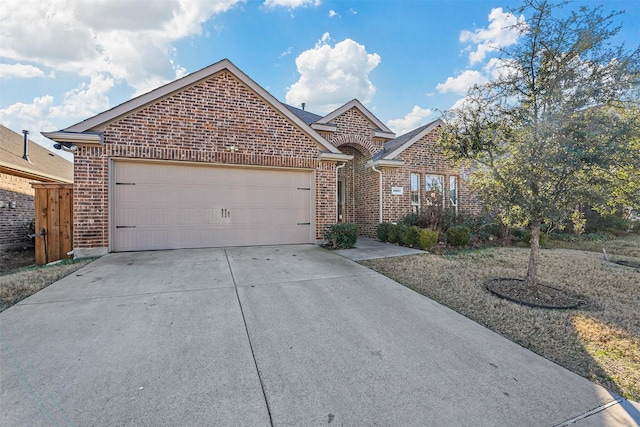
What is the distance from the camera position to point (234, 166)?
7711 mm

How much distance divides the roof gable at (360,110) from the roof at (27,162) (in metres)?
10.7

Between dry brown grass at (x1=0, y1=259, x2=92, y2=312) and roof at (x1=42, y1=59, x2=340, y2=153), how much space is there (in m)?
2.90

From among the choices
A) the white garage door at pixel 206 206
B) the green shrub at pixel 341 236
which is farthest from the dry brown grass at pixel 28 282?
the green shrub at pixel 341 236

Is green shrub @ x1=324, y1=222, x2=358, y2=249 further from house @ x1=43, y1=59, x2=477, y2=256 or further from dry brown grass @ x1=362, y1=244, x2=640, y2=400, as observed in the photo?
dry brown grass @ x1=362, y1=244, x2=640, y2=400

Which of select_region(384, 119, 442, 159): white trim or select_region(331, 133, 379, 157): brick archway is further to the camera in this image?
select_region(331, 133, 379, 157): brick archway

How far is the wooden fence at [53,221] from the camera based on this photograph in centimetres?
707

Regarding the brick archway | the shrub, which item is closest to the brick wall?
the shrub

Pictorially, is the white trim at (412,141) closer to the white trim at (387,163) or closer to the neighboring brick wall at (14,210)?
the white trim at (387,163)

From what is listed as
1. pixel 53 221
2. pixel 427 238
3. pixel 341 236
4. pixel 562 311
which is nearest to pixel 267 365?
pixel 562 311

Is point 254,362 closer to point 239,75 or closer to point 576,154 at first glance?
point 576,154

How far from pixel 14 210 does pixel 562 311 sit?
15242 millimetres

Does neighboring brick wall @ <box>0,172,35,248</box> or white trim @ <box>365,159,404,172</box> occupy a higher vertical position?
white trim @ <box>365,159,404,172</box>

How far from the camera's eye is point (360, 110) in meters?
11.8

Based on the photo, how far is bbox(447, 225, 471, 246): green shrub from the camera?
8711 millimetres
